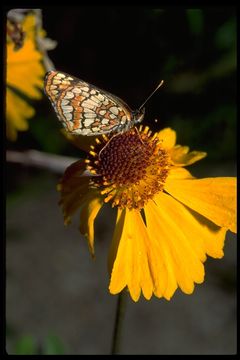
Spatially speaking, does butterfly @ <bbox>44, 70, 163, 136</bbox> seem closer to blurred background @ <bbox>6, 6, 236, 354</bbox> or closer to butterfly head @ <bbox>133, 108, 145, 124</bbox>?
butterfly head @ <bbox>133, 108, 145, 124</bbox>

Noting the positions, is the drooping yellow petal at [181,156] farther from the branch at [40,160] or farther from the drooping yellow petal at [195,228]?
the branch at [40,160]

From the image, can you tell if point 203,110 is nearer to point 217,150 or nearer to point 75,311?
point 217,150

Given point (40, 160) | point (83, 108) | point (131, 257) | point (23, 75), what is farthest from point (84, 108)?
point (40, 160)

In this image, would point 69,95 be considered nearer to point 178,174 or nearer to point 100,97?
point 100,97

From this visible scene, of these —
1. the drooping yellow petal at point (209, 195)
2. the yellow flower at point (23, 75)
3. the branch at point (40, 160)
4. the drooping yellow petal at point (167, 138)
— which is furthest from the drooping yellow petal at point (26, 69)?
the drooping yellow petal at point (209, 195)

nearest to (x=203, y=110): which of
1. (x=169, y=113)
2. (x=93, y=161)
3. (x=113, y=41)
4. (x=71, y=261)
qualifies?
(x=169, y=113)

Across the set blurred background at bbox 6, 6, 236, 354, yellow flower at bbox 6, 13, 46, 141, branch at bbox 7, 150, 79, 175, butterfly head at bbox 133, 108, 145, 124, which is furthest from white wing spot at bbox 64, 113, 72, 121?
blurred background at bbox 6, 6, 236, 354
